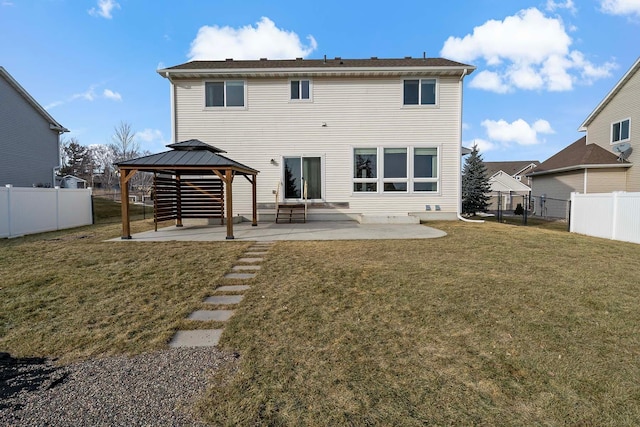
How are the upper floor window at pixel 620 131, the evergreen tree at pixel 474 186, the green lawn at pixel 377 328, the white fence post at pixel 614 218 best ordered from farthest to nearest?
the evergreen tree at pixel 474 186 → the upper floor window at pixel 620 131 → the white fence post at pixel 614 218 → the green lawn at pixel 377 328

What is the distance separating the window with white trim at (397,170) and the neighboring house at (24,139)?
1868 cm

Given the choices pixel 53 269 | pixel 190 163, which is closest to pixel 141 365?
pixel 53 269

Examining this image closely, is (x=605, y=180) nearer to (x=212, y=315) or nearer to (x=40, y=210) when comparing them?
(x=212, y=315)

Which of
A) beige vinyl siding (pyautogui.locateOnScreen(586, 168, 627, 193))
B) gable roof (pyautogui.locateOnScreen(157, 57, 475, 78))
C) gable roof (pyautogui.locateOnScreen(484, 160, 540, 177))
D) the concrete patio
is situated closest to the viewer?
the concrete patio

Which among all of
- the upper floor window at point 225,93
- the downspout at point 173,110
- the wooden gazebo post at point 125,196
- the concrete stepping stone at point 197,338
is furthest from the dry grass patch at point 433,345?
the downspout at point 173,110

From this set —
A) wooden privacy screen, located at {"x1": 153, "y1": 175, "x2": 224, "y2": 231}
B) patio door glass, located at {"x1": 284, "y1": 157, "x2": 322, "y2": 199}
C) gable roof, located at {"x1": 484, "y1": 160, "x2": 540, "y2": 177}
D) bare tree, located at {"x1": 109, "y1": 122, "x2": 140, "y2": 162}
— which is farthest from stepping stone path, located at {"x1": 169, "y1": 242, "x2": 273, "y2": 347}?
gable roof, located at {"x1": 484, "y1": 160, "x2": 540, "y2": 177}

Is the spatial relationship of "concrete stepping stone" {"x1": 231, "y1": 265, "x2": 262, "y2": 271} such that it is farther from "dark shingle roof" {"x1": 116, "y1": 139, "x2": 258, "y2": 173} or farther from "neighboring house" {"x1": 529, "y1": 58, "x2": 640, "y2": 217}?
"neighboring house" {"x1": 529, "y1": 58, "x2": 640, "y2": 217}

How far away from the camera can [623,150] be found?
1708 centimetres

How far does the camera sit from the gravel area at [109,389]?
213 cm

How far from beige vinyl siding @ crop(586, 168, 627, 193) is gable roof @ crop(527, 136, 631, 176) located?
379mm

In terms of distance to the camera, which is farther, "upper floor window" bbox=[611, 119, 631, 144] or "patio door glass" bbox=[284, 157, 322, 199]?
"upper floor window" bbox=[611, 119, 631, 144]

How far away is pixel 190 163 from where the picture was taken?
8469 mm

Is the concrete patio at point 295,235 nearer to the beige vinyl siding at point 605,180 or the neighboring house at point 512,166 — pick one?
the beige vinyl siding at point 605,180

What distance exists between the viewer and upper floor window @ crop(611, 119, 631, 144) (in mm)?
17228
